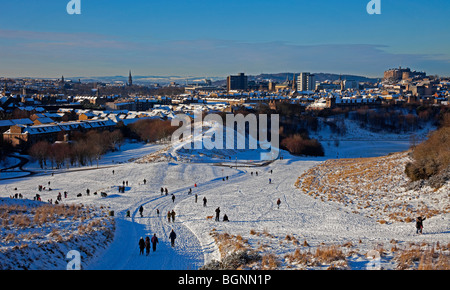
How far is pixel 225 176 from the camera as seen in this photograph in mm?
38500

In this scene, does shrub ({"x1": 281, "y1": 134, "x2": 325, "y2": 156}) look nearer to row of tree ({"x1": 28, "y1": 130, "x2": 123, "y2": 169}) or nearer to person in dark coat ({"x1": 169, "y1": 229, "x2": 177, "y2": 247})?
row of tree ({"x1": 28, "y1": 130, "x2": 123, "y2": 169})

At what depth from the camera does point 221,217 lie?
20219mm

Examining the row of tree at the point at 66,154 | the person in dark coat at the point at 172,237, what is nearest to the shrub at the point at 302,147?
the row of tree at the point at 66,154

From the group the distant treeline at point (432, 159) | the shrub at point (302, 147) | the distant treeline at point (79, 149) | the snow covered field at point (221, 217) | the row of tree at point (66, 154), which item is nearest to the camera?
the snow covered field at point (221, 217)

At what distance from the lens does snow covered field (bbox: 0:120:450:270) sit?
1264 centimetres

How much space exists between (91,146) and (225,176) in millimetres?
21143

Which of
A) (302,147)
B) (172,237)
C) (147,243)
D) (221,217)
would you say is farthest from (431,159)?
(302,147)

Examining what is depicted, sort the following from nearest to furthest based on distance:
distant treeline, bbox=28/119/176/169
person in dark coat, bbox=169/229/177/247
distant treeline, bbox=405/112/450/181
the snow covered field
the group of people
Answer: the snow covered field → the group of people → person in dark coat, bbox=169/229/177/247 → distant treeline, bbox=405/112/450/181 → distant treeline, bbox=28/119/176/169

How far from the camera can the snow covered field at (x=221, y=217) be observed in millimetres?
12641

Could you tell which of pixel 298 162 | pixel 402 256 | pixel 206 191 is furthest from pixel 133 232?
pixel 298 162

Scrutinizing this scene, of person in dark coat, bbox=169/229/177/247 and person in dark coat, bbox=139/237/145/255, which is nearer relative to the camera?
person in dark coat, bbox=139/237/145/255

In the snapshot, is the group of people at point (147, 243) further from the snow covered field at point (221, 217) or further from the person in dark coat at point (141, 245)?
the snow covered field at point (221, 217)

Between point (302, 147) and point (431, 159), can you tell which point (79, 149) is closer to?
point (302, 147)

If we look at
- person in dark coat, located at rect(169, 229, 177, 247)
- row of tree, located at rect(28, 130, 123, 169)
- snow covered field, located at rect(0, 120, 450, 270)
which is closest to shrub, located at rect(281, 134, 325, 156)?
snow covered field, located at rect(0, 120, 450, 270)
